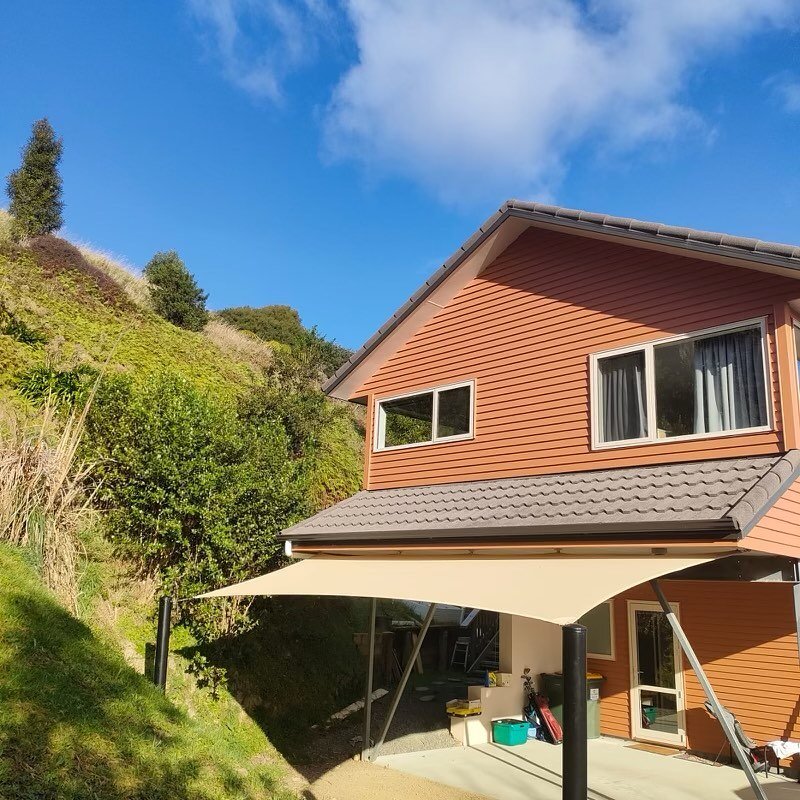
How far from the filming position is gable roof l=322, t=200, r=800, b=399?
875cm

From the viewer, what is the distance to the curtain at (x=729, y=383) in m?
9.09

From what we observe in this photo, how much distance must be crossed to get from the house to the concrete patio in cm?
86

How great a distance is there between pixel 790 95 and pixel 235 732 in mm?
14653

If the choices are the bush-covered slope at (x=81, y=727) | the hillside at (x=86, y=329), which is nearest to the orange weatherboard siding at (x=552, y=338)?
the bush-covered slope at (x=81, y=727)

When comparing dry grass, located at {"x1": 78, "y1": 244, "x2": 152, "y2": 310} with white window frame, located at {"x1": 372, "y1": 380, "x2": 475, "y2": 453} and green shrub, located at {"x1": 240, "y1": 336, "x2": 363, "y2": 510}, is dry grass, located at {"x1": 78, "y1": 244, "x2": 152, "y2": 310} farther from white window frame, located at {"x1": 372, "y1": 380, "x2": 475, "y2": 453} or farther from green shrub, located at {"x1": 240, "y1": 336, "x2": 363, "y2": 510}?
white window frame, located at {"x1": 372, "y1": 380, "x2": 475, "y2": 453}

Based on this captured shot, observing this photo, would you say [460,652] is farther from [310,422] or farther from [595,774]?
[595,774]

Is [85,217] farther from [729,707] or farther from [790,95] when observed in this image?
[729,707]

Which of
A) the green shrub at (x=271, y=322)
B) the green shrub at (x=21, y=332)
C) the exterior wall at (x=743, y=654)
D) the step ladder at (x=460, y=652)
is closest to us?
the exterior wall at (x=743, y=654)

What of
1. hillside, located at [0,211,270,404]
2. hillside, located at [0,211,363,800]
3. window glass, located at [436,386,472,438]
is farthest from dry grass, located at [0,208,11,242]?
window glass, located at [436,386,472,438]

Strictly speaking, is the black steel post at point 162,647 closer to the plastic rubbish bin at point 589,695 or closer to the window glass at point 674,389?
the plastic rubbish bin at point 589,695

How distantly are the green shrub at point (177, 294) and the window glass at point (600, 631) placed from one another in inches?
731

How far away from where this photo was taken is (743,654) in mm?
10852

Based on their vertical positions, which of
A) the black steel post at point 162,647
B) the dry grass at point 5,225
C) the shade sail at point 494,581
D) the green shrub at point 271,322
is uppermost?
the green shrub at point 271,322

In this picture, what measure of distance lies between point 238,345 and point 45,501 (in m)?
17.4
